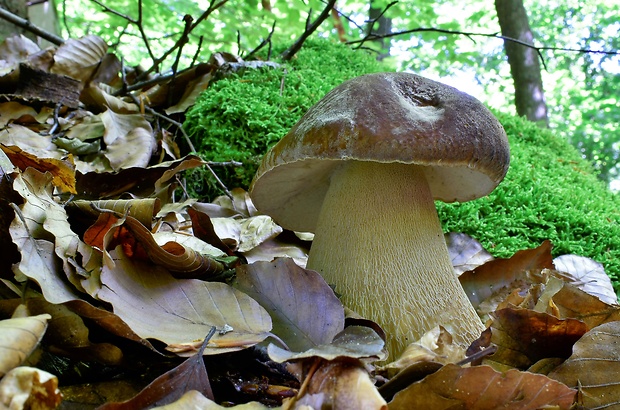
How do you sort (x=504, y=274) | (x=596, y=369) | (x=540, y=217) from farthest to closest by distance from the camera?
(x=540, y=217) → (x=504, y=274) → (x=596, y=369)

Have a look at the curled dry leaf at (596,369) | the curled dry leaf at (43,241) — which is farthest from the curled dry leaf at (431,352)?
the curled dry leaf at (43,241)

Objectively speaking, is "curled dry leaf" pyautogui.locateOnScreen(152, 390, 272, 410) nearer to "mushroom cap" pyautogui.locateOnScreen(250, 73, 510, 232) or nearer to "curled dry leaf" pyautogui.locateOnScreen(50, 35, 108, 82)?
"mushroom cap" pyautogui.locateOnScreen(250, 73, 510, 232)

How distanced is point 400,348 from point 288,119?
5.25 feet

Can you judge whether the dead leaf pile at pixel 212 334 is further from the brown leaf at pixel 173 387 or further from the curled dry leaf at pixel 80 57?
the curled dry leaf at pixel 80 57

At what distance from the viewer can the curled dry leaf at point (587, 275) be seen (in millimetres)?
1927

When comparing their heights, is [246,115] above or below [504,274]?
above

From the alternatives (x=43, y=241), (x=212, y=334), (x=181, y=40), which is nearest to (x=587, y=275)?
(x=212, y=334)

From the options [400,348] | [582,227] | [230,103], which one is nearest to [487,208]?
[582,227]

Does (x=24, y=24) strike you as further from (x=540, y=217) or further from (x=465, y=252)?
(x=540, y=217)

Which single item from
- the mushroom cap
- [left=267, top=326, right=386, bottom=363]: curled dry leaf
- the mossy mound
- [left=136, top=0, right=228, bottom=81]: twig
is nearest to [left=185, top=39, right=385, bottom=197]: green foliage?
the mossy mound

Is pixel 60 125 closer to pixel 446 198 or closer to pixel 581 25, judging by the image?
pixel 446 198

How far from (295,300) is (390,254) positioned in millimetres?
400

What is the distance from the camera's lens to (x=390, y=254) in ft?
4.62

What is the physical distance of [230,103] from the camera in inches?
101
